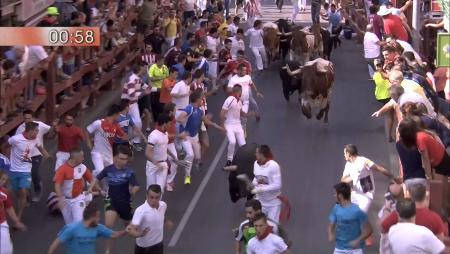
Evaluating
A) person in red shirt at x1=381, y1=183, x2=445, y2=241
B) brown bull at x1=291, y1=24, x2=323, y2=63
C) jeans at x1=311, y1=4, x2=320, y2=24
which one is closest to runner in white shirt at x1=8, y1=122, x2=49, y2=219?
person in red shirt at x1=381, y1=183, x2=445, y2=241

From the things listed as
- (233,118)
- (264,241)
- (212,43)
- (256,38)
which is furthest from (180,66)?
(264,241)

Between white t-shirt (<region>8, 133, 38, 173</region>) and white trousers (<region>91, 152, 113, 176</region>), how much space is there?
1.08 metres

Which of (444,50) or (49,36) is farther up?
(444,50)

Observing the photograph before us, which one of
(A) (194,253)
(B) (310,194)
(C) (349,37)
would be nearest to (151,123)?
(B) (310,194)

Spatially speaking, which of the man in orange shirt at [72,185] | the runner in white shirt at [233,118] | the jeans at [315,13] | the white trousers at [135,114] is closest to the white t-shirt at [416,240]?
the man in orange shirt at [72,185]

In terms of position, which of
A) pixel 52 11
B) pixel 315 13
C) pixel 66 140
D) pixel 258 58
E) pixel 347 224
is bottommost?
pixel 315 13

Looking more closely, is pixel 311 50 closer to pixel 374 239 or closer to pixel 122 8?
pixel 122 8

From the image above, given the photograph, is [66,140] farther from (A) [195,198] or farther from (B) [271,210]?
(B) [271,210]

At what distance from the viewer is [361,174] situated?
53.8 ft

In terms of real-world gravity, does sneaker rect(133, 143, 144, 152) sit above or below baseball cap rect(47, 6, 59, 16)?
below

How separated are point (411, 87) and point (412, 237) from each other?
764 cm

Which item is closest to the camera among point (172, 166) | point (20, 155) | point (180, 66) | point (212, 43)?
point (20, 155)

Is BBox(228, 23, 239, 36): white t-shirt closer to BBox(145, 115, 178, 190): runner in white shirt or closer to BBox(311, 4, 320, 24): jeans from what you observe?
BBox(311, 4, 320, 24): jeans

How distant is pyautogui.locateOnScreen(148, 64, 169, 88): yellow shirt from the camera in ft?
79.7
